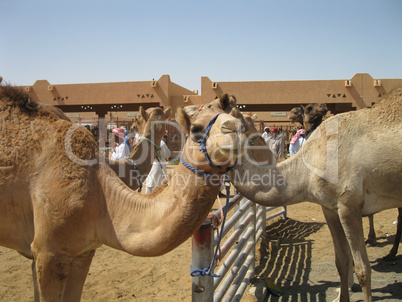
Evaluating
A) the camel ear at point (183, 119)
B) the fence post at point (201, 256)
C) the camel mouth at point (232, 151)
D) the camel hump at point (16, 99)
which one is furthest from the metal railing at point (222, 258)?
the camel hump at point (16, 99)

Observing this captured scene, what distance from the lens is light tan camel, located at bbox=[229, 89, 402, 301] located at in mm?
3656

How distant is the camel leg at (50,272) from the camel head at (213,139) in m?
1.24

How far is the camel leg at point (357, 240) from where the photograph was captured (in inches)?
140

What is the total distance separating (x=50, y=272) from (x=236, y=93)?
20463 millimetres

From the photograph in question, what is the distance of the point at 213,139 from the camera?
6.32ft

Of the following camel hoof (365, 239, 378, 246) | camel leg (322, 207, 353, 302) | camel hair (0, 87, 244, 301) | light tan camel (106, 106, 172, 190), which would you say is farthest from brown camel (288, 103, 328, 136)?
camel hair (0, 87, 244, 301)

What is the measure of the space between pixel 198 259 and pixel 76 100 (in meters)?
23.3

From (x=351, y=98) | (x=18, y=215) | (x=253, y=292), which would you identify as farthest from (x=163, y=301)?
(x=351, y=98)

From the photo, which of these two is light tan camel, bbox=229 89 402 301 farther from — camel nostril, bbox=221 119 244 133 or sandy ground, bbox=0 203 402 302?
camel nostril, bbox=221 119 244 133

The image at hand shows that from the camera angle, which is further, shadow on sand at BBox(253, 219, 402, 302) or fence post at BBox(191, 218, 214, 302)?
shadow on sand at BBox(253, 219, 402, 302)

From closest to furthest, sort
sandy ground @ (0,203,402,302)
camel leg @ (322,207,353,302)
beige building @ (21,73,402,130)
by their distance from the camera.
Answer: camel leg @ (322,207,353,302), sandy ground @ (0,203,402,302), beige building @ (21,73,402,130)

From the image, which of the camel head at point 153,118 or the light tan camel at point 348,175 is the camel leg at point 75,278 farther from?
the camel head at point 153,118

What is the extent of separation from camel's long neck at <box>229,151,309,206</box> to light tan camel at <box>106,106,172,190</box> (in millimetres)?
1677

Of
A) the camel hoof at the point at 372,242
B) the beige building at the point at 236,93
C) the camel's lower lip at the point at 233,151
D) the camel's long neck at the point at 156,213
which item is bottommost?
the camel hoof at the point at 372,242
